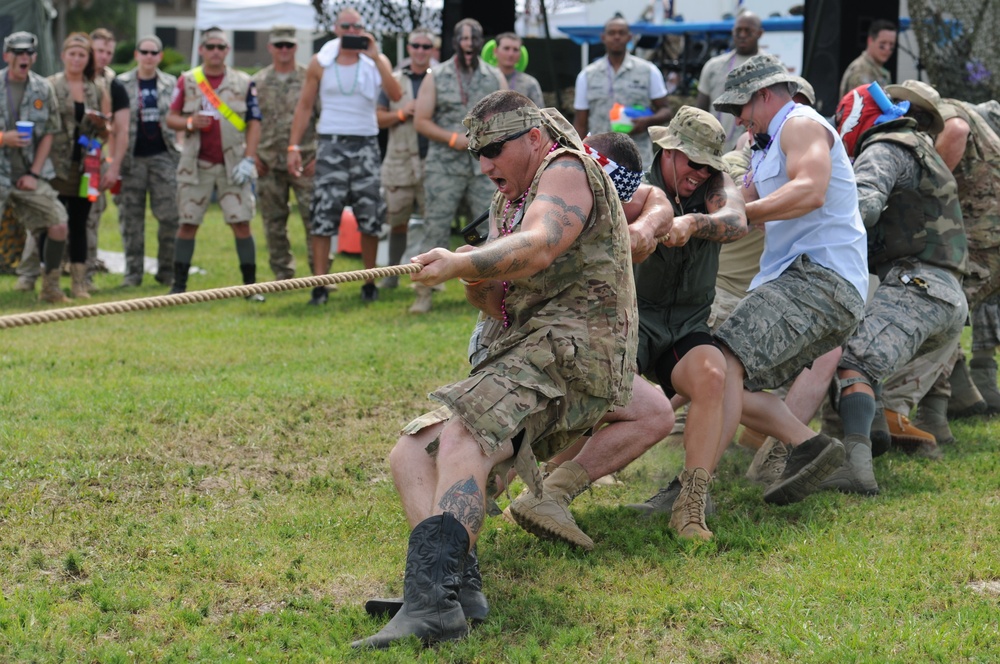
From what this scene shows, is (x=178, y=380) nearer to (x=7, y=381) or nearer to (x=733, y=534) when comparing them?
(x=7, y=381)

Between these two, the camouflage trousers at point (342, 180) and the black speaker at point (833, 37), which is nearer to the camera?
the camouflage trousers at point (342, 180)

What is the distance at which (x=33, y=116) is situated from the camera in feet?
32.7

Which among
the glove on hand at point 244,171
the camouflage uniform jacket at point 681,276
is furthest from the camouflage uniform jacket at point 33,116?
the camouflage uniform jacket at point 681,276

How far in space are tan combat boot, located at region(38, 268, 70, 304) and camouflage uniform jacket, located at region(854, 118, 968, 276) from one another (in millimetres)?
7128

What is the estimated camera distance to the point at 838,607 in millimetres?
4133

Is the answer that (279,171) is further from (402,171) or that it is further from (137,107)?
(137,107)

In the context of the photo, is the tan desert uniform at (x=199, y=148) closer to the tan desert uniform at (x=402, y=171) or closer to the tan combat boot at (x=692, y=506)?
the tan desert uniform at (x=402, y=171)

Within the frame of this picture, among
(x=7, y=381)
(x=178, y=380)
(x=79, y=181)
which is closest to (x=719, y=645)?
(x=178, y=380)

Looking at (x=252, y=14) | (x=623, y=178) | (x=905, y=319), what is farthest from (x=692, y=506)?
(x=252, y=14)

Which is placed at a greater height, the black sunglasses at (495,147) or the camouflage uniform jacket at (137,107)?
the black sunglasses at (495,147)

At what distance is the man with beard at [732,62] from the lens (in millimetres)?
10359

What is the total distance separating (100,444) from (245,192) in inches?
200

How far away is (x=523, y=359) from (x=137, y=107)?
8527 mm

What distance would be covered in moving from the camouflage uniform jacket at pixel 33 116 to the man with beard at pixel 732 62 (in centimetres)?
548
